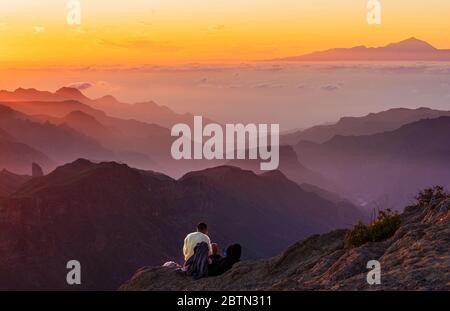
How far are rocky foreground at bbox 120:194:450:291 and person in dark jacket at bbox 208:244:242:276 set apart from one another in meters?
0.41

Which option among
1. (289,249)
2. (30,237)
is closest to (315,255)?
(289,249)

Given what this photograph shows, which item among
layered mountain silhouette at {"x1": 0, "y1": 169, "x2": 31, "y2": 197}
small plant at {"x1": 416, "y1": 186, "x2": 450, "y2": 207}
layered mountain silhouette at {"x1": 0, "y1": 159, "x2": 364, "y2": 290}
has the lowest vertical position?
layered mountain silhouette at {"x1": 0, "y1": 159, "x2": 364, "y2": 290}

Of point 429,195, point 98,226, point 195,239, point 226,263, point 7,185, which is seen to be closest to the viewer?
point 195,239

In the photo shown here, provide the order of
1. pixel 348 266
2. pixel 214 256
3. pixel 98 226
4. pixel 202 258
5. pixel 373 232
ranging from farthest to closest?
1. pixel 98 226
2. pixel 214 256
3. pixel 202 258
4. pixel 373 232
5. pixel 348 266

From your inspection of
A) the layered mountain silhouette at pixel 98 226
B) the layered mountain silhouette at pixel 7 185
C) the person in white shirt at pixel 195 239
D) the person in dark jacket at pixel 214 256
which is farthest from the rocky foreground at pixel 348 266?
the layered mountain silhouette at pixel 7 185

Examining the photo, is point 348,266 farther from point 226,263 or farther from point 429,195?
point 429,195

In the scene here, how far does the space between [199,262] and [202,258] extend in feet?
0.63

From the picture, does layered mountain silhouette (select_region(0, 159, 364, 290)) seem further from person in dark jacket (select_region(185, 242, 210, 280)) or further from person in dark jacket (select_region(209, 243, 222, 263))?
person in dark jacket (select_region(185, 242, 210, 280))

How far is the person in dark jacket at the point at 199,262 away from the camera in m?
21.1

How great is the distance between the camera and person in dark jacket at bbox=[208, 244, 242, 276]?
70.8 feet

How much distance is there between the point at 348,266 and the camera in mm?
17031

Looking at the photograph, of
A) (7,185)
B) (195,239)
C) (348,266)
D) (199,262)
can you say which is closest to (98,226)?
(7,185)

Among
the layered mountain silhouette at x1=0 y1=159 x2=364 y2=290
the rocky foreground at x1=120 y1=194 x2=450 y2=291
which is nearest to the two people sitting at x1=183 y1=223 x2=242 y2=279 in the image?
the rocky foreground at x1=120 y1=194 x2=450 y2=291
